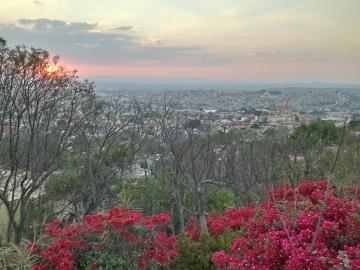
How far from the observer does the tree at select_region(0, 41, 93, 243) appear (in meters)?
8.53

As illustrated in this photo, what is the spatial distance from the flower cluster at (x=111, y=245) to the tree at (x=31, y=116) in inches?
158

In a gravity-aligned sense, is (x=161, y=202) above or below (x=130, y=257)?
below

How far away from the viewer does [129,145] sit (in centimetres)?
1309

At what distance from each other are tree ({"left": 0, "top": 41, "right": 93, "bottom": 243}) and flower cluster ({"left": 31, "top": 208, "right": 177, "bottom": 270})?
13.1ft

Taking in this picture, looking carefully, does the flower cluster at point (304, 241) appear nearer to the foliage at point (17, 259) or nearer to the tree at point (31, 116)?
the foliage at point (17, 259)

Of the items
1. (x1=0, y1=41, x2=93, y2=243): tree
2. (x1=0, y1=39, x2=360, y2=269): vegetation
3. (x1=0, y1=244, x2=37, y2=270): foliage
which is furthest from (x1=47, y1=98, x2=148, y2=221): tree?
(x1=0, y1=244, x2=37, y2=270): foliage

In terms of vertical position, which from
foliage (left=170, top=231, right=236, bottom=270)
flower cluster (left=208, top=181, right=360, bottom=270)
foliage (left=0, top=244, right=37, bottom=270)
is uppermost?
flower cluster (left=208, top=181, right=360, bottom=270)

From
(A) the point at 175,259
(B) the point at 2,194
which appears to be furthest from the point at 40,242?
(B) the point at 2,194

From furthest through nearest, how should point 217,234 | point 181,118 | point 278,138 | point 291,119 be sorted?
1. point 291,119
2. point 278,138
3. point 181,118
4. point 217,234

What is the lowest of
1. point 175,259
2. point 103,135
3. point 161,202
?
point 161,202

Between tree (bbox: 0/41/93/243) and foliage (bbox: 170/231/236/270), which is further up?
tree (bbox: 0/41/93/243)

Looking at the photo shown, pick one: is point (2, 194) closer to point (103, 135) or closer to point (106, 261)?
point (103, 135)

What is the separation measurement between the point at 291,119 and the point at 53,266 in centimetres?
1894

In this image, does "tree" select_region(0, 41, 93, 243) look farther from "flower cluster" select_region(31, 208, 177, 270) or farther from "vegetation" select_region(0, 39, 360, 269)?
"flower cluster" select_region(31, 208, 177, 270)
